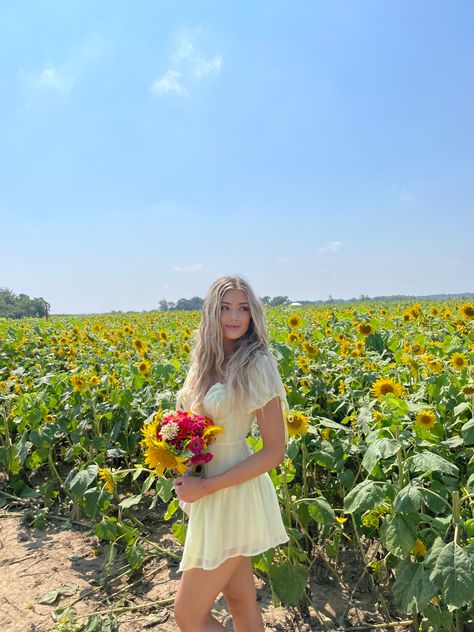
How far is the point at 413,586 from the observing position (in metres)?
1.92

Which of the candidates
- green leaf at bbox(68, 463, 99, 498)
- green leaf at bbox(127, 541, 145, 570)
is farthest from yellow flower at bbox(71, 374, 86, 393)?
green leaf at bbox(127, 541, 145, 570)

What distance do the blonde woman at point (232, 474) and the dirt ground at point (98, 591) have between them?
2.45ft

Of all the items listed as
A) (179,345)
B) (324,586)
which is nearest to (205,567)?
(324,586)

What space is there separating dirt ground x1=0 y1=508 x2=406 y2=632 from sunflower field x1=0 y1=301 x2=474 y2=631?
97 mm

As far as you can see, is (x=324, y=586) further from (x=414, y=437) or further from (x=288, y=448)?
(x=414, y=437)

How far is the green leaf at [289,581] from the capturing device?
2402 millimetres

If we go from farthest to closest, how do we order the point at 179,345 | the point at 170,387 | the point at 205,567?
1. the point at 179,345
2. the point at 170,387
3. the point at 205,567

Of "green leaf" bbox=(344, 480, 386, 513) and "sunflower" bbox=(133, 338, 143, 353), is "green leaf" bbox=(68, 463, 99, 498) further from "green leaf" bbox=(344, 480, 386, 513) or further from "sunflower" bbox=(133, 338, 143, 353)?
"sunflower" bbox=(133, 338, 143, 353)

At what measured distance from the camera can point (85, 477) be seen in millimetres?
3162

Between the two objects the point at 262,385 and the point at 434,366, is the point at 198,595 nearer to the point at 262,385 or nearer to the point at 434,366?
the point at 262,385

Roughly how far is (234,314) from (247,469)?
22.2 inches

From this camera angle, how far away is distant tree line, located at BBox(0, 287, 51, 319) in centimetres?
4781

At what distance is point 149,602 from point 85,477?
78cm

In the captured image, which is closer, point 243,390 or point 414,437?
point 243,390
